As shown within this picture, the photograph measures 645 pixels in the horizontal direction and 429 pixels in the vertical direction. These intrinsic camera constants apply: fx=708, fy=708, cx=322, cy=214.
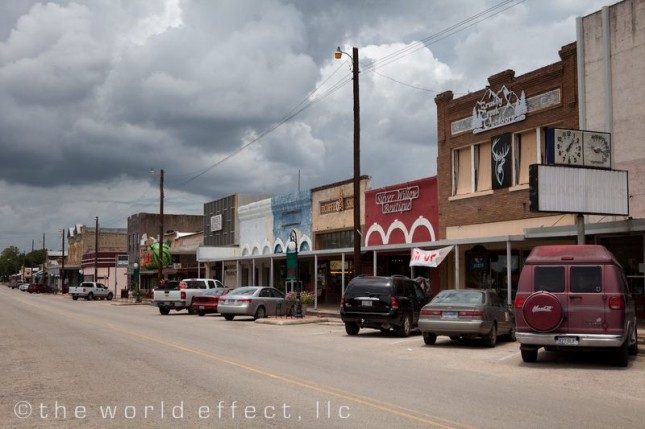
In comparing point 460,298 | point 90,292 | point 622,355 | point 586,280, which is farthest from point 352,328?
point 90,292

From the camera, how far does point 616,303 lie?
12.9m

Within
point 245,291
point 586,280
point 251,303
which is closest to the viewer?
point 586,280

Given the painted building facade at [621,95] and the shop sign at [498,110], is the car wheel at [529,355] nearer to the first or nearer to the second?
the painted building facade at [621,95]

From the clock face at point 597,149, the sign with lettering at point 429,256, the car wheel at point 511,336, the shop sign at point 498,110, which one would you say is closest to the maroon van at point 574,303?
the car wheel at point 511,336

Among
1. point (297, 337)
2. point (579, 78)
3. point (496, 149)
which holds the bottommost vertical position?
point (297, 337)

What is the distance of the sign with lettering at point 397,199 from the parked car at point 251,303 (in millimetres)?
6864

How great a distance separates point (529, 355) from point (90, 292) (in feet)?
196

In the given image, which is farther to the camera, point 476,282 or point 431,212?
point 431,212

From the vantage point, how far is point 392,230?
32562mm

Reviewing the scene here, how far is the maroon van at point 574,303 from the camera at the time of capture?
12898 mm

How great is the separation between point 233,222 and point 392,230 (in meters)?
21.3

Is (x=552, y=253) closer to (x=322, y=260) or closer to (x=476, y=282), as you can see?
(x=476, y=282)

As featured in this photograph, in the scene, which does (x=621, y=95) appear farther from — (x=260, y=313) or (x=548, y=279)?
(x=260, y=313)

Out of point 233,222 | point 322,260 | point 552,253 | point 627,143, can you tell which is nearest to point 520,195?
point 627,143
